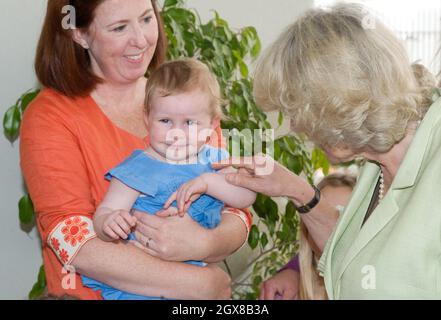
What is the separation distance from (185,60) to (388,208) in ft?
2.31

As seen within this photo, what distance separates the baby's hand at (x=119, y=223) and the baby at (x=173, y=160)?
0.05ft

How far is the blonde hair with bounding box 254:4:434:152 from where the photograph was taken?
1.88m

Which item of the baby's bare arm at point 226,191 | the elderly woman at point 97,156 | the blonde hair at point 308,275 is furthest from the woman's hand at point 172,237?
the blonde hair at point 308,275

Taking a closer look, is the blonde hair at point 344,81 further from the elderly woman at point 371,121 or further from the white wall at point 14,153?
the white wall at point 14,153

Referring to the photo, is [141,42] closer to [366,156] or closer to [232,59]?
[366,156]

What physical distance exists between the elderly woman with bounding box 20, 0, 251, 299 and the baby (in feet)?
0.21

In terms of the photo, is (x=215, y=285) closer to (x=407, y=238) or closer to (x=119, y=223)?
(x=119, y=223)

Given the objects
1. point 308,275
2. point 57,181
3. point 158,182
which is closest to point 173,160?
point 158,182

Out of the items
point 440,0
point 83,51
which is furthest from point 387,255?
point 440,0

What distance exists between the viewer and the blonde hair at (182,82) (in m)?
2.16

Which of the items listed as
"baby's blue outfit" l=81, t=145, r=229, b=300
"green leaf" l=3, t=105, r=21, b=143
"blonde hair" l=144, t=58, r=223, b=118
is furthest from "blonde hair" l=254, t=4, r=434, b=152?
"green leaf" l=3, t=105, r=21, b=143

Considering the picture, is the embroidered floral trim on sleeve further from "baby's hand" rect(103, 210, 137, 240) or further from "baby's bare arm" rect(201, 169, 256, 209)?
"baby's bare arm" rect(201, 169, 256, 209)

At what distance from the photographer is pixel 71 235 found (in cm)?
220

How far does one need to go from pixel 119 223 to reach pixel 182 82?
407 millimetres
